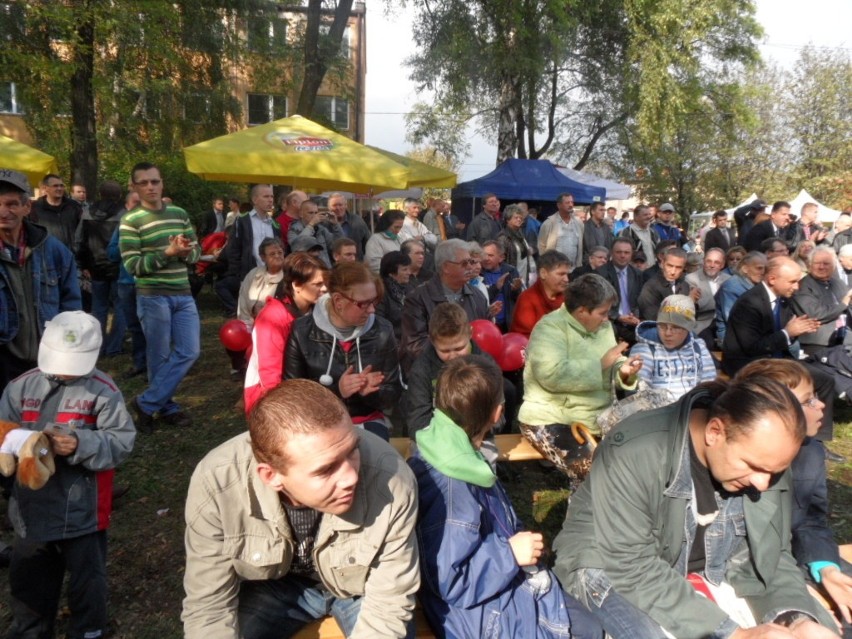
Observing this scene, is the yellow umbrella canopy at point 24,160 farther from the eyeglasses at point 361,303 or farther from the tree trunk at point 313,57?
the tree trunk at point 313,57

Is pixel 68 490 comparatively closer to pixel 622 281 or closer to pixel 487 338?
pixel 487 338

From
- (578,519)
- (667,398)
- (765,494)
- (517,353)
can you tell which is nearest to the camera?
(765,494)

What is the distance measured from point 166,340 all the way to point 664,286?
16.2ft

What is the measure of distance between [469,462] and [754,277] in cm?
522

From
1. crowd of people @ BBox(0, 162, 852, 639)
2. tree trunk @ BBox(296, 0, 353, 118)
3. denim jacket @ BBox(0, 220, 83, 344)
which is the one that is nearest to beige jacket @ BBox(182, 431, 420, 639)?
crowd of people @ BBox(0, 162, 852, 639)

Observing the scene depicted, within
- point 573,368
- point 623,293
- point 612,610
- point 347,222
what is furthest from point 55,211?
point 612,610

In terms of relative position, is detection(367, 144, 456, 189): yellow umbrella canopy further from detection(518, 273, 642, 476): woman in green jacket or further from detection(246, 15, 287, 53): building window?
detection(246, 15, 287, 53): building window

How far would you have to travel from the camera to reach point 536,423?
12.8 ft

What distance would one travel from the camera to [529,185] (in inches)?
551

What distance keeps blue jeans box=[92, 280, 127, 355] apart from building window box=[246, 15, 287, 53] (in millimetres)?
8661

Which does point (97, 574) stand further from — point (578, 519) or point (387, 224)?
point (387, 224)

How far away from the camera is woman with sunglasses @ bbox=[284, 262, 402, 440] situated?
10.6 ft

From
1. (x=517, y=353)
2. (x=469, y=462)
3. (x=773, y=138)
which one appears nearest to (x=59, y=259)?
(x=469, y=462)

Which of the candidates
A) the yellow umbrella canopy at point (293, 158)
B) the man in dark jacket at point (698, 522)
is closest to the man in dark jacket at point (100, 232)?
the yellow umbrella canopy at point (293, 158)
